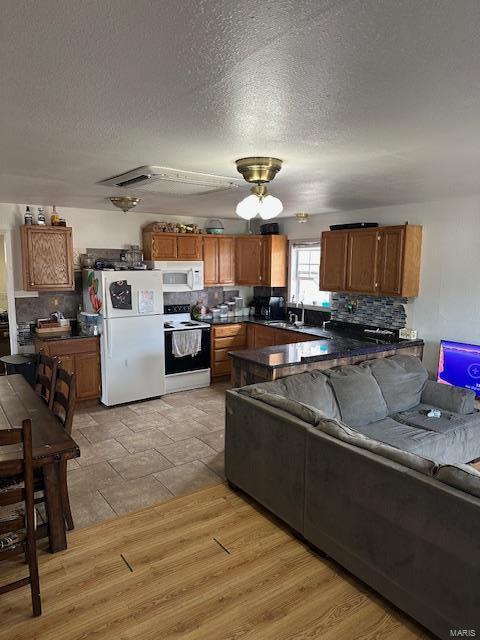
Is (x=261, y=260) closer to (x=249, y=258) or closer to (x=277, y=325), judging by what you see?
(x=249, y=258)

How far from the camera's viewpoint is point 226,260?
6473 millimetres

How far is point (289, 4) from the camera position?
3.66 ft

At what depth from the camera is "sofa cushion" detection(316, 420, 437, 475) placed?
206 cm

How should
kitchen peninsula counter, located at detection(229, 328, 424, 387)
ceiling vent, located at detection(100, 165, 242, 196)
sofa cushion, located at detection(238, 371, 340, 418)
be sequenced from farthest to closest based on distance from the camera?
kitchen peninsula counter, located at detection(229, 328, 424, 387) → sofa cushion, located at detection(238, 371, 340, 418) → ceiling vent, located at detection(100, 165, 242, 196)

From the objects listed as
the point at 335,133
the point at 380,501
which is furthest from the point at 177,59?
the point at 380,501

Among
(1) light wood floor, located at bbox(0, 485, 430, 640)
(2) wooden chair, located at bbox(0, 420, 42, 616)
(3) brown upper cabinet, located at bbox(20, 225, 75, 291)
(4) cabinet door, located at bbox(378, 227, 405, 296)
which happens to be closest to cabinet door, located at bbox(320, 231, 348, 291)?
(4) cabinet door, located at bbox(378, 227, 405, 296)

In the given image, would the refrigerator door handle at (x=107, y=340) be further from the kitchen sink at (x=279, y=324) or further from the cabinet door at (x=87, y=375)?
the kitchen sink at (x=279, y=324)

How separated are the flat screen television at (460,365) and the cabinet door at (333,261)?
139 cm

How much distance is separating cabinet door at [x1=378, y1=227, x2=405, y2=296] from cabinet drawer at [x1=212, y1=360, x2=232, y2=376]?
242cm

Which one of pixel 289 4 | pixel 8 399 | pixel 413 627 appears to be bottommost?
pixel 413 627

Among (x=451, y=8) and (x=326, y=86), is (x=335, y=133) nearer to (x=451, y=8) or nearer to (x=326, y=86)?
(x=326, y=86)

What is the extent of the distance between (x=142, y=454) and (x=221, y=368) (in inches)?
94.0

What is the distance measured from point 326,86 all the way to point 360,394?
2.57 metres

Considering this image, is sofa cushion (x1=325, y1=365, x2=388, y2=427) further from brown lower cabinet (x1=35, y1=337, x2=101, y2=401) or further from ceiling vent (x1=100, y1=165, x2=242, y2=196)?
brown lower cabinet (x1=35, y1=337, x2=101, y2=401)
